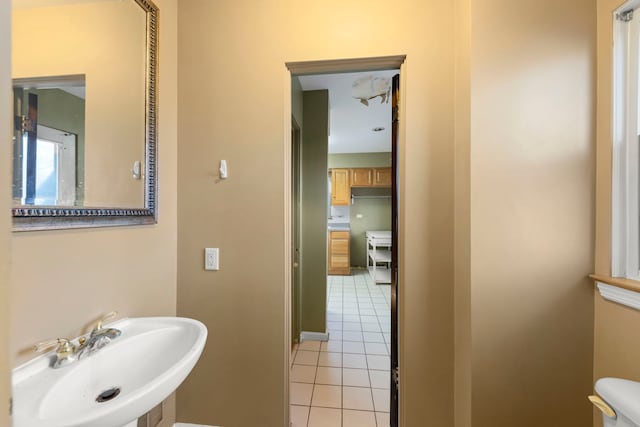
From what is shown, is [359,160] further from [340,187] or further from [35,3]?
[35,3]

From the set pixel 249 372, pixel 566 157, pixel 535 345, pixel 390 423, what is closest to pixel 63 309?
pixel 249 372

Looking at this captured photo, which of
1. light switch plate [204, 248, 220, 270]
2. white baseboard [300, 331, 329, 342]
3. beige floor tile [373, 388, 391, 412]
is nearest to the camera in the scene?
light switch plate [204, 248, 220, 270]

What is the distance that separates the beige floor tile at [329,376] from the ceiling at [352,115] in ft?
8.10

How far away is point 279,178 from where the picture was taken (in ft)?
4.32

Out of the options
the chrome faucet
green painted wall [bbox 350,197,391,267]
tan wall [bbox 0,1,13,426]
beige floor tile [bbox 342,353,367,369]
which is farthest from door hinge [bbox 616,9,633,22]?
green painted wall [bbox 350,197,391,267]

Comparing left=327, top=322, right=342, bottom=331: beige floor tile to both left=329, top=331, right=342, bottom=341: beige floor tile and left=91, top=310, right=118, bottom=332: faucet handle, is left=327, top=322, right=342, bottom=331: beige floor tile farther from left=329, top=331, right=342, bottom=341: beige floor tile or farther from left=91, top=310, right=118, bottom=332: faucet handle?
left=91, top=310, right=118, bottom=332: faucet handle

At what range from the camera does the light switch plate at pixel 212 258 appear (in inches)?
Answer: 53.7

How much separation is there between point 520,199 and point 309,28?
1318 mm

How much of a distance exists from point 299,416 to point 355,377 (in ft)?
1.89

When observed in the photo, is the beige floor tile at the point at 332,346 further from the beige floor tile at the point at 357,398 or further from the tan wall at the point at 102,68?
the tan wall at the point at 102,68

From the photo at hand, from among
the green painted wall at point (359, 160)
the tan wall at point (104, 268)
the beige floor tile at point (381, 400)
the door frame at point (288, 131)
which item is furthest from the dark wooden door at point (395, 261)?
the green painted wall at point (359, 160)

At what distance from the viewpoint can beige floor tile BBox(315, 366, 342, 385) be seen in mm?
1946

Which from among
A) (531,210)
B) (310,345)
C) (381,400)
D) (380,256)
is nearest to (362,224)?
(380,256)

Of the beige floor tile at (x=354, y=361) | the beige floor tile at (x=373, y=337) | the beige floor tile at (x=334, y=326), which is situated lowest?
the beige floor tile at (x=334, y=326)
